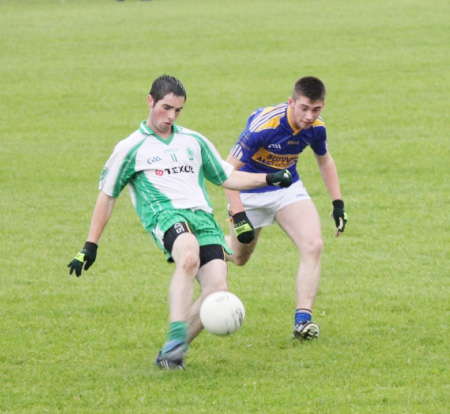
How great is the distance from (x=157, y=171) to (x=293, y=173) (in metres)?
1.91

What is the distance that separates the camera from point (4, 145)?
19.2 m

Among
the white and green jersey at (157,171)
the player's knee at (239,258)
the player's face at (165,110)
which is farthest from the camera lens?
the player's knee at (239,258)

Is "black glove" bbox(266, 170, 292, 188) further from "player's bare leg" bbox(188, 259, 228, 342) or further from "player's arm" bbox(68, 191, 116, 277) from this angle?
"player's arm" bbox(68, 191, 116, 277)

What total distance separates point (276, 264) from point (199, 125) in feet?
31.9

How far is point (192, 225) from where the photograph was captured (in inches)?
303

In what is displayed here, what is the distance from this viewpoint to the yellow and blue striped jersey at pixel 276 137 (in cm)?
884

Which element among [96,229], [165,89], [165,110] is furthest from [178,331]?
[165,89]

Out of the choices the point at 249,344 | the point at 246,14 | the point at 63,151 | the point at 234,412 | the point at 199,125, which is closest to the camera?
the point at 234,412

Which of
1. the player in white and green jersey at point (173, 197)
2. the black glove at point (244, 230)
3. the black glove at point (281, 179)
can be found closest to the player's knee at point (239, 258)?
the black glove at point (244, 230)

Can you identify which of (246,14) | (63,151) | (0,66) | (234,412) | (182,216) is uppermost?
(246,14)

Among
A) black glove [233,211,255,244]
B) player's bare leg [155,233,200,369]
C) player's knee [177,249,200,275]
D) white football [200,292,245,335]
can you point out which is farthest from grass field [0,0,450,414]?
black glove [233,211,255,244]

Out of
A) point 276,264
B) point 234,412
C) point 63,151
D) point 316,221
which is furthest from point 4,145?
point 234,412

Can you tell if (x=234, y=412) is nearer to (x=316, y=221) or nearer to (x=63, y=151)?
(x=316, y=221)

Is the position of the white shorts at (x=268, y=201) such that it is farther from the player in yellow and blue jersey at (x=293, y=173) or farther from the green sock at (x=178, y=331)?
the green sock at (x=178, y=331)
